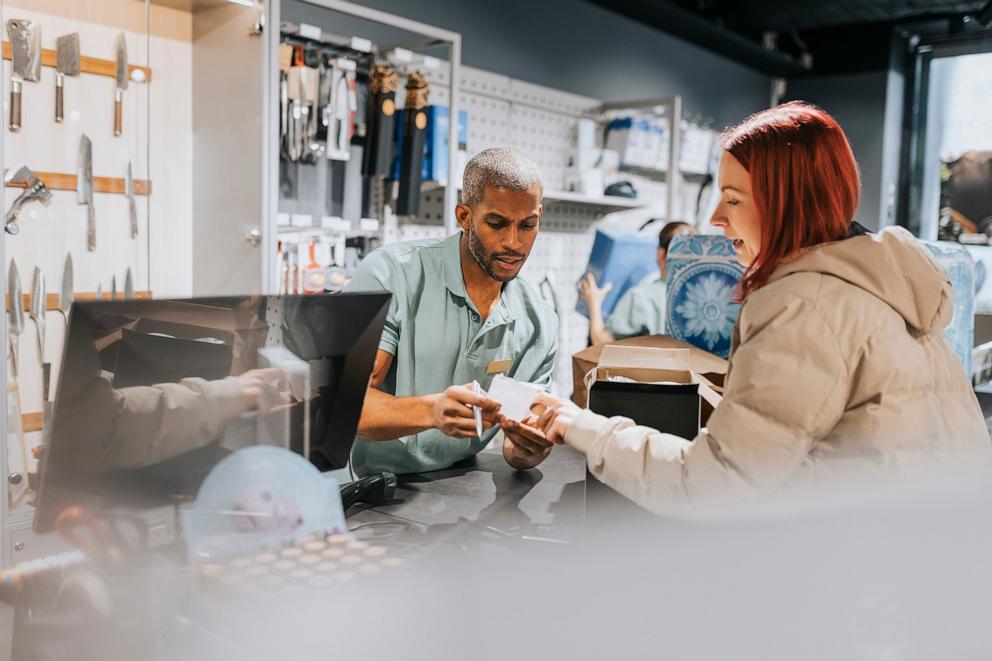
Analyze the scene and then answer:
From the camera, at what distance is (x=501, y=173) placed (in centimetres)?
214

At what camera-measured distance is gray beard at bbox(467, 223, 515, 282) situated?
2.21 m

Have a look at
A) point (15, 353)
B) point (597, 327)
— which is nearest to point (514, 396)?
point (15, 353)

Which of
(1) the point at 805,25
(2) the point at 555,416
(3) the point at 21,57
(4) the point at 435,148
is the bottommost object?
(2) the point at 555,416

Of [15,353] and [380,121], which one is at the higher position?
[380,121]

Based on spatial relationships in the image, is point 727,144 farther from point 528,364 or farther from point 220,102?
point 220,102

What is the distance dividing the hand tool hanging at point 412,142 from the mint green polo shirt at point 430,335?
1.59 meters

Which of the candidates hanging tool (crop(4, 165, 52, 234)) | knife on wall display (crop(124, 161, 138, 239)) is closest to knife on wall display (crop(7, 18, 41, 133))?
hanging tool (crop(4, 165, 52, 234))

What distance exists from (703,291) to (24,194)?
2186mm

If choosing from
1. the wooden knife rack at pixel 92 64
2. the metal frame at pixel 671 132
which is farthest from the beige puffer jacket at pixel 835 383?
the metal frame at pixel 671 132

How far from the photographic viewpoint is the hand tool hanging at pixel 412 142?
379 cm

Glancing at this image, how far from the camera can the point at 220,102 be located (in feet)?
10.8

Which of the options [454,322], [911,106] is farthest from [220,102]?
[911,106]

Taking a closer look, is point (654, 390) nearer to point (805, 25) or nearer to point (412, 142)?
point (412, 142)

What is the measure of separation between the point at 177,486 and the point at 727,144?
100 cm
